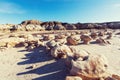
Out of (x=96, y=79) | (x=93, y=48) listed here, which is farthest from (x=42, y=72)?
(x=93, y=48)

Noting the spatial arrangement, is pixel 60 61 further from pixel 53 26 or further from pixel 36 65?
pixel 53 26

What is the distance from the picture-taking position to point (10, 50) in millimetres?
20531

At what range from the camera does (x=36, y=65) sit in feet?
47.5

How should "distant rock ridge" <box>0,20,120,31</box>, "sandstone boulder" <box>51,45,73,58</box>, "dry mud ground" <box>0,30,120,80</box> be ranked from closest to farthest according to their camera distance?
"dry mud ground" <box>0,30,120,80</box>, "sandstone boulder" <box>51,45,73,58</box>, "distant rock ridge" <box>0,20,120,31</box>

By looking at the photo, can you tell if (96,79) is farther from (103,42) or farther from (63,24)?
(63,24)

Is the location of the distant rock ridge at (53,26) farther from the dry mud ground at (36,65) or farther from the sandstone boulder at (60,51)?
the sandstone boulder at (60,51)

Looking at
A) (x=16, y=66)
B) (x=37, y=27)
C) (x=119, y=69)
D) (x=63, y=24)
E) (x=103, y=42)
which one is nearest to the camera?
(x=119, y=69)

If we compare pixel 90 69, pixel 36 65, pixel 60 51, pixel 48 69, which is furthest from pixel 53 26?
pixel 90 69

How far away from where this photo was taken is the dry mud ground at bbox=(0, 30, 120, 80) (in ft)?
40.9

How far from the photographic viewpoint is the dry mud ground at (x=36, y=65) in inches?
490

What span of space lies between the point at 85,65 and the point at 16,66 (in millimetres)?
6222

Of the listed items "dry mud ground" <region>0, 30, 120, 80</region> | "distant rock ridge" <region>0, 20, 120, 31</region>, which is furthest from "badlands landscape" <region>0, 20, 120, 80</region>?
"distant rock ridge" <region>0, 20, 120, 31</region>

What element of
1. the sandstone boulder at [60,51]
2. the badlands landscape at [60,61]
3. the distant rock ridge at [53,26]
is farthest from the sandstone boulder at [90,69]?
the distant rock ridge at [53,26]

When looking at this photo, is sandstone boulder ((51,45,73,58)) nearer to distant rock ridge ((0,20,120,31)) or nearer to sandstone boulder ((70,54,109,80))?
sandstone boulder ((70,54,109,80))
